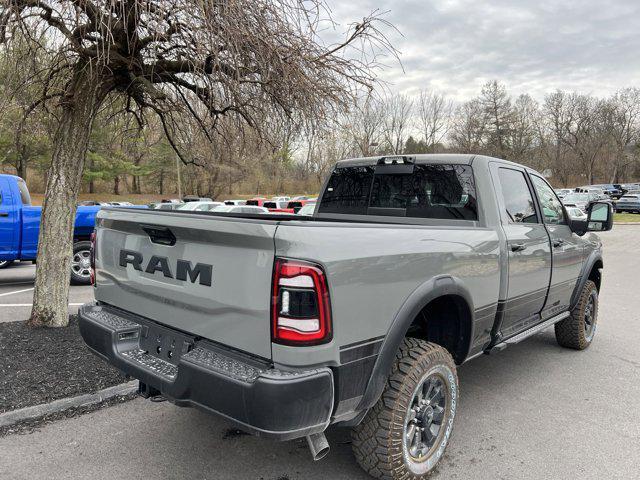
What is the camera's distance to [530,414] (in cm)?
361

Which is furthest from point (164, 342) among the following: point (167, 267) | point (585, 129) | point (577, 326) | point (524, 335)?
point (585, 129)

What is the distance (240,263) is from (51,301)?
3.79m

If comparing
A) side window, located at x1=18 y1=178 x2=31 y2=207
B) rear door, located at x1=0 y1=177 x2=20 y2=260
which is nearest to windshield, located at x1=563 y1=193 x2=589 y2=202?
side window, located at x1=18 y1=178 x2=31 y2=207

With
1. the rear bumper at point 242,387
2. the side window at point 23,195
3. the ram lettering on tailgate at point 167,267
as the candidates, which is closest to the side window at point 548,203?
the rear bumper at point 242,387

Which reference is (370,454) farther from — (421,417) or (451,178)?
(451,178)

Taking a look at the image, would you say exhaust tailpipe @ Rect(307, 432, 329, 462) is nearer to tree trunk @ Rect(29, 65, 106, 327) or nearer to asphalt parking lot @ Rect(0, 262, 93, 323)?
tree trunk @ Rect(29, 65, 106, 327)

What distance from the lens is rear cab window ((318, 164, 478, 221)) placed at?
3.54m

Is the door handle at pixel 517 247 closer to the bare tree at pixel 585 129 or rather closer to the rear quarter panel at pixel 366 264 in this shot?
the rear quarter panel at pixel 366 264

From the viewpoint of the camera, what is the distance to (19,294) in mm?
7855

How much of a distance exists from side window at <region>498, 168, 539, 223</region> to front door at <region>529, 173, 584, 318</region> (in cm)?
20

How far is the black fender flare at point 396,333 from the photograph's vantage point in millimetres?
2314

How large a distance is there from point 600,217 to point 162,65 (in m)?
4.65

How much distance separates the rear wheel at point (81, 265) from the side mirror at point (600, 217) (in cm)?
812

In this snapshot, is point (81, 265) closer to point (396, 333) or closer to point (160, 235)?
point (160, 235)
